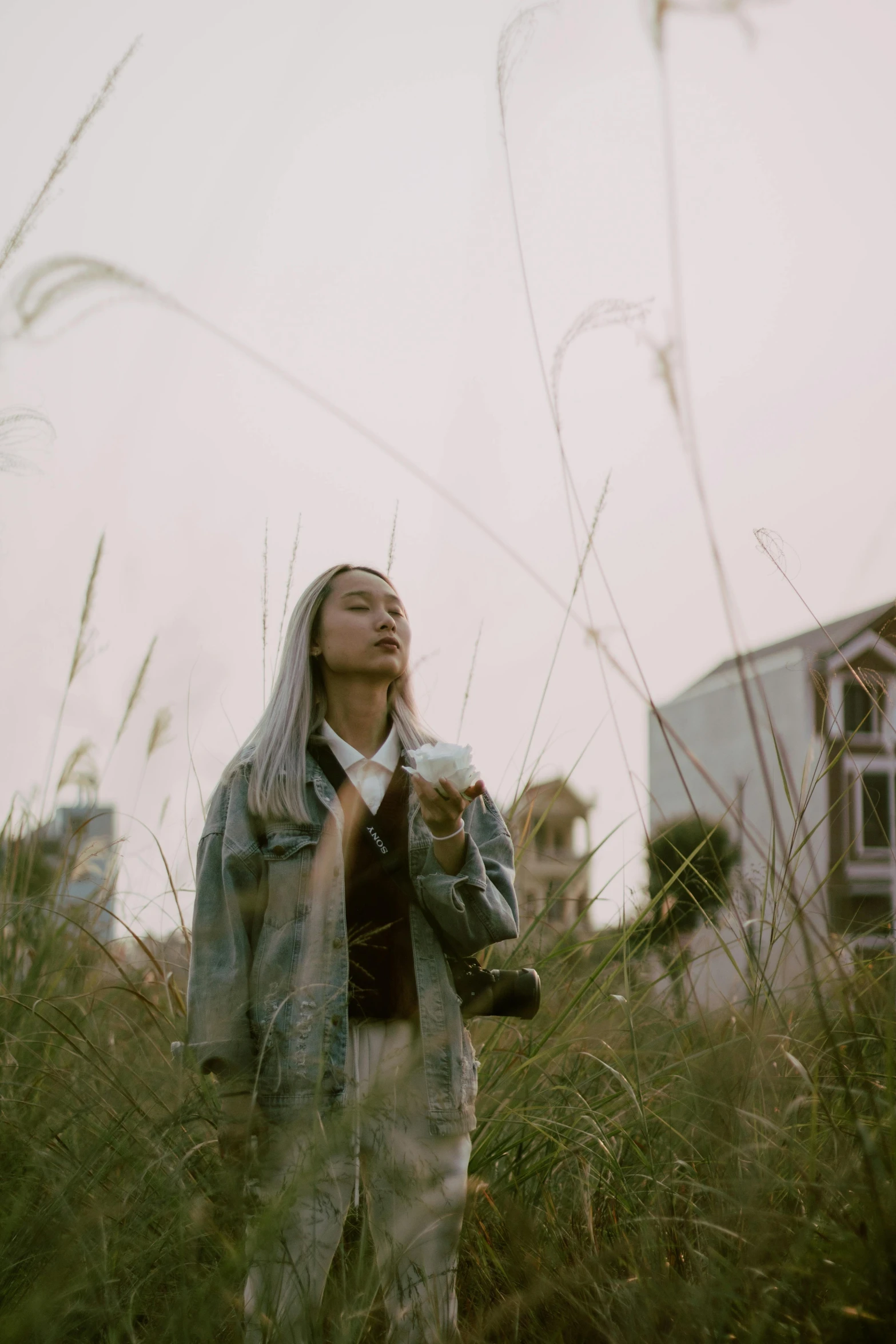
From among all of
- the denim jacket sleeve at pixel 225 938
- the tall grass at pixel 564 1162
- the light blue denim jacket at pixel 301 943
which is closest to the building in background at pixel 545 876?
the tall grass at pixel 564 1162

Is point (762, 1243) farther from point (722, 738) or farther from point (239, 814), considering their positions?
point (722, 738)

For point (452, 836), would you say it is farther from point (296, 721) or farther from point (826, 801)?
point (826, 801)

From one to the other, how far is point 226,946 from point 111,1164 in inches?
15.9

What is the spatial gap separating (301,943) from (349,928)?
0.32 feet

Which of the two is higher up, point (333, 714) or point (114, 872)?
point (333, 714)

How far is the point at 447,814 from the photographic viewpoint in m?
1.90

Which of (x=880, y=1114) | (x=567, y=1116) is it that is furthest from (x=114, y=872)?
(x=880, y=1114)

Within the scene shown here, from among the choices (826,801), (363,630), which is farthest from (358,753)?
(826,801)

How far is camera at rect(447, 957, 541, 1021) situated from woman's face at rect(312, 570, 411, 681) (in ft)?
1.93

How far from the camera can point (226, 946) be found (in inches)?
78.1

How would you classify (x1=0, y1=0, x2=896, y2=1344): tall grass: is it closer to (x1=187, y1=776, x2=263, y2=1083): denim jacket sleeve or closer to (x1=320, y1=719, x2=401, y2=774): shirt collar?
(x1=187, y1=776, x2=263, y2=1083): denim jacket sleeve

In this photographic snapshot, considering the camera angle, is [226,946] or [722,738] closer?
[226,946]

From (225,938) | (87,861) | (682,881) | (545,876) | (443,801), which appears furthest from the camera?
(545,876)

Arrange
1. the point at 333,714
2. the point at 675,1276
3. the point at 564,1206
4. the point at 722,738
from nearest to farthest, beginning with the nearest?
the point at 675,1276 → the point at 564,1206 → the point at 333,714 → the point at 722,738
